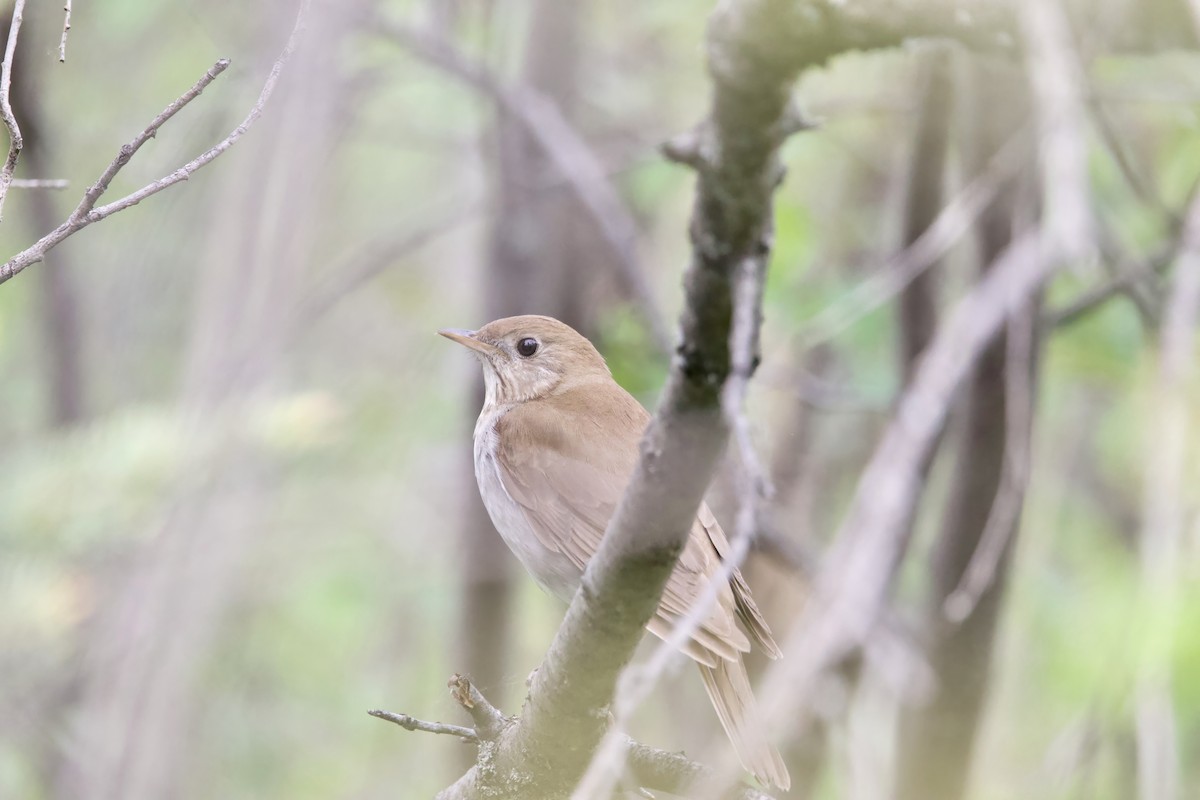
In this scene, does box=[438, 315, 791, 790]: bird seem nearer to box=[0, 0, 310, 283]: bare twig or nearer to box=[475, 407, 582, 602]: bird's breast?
box=[475, 407, 582, 602]: bird's breast

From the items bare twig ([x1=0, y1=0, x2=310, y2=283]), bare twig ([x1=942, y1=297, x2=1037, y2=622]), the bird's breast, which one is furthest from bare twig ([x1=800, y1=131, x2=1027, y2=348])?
bare twig ([x1=0, y1=0, x2=310, y2=283])

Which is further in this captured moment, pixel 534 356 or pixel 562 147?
pixel 562 147

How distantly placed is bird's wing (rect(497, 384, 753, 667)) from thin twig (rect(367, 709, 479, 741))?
1.92ft

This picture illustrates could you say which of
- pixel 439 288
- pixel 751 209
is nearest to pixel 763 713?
pixel 751 209

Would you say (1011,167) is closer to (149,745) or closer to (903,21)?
(903,21)

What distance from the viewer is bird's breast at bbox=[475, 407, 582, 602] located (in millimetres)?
3213

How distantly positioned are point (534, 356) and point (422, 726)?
161 cm

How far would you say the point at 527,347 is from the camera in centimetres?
363

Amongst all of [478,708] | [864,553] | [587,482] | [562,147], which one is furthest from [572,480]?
[562,147]

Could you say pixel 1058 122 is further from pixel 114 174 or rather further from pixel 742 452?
pixel 114 174

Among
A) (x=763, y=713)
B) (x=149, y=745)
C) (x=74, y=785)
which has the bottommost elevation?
(x=74, y=785)

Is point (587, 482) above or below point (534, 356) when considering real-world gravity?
below

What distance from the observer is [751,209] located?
5.24 feet

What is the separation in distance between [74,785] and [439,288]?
364cm
